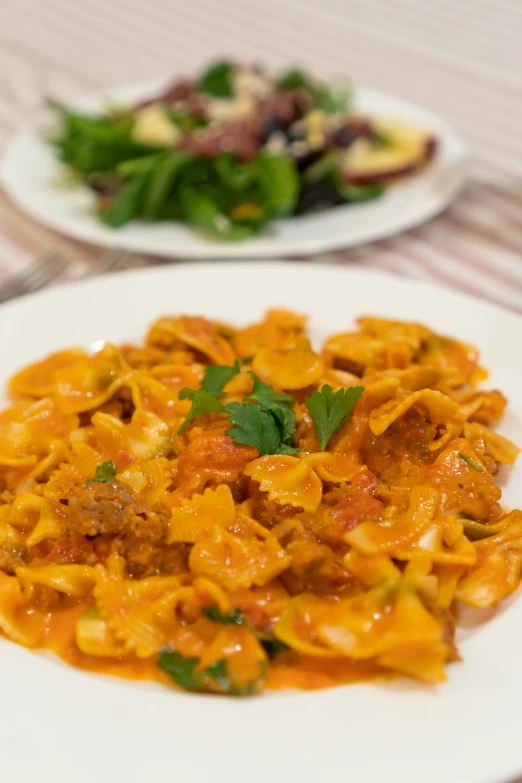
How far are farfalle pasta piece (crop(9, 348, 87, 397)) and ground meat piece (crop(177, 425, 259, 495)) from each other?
1.05m

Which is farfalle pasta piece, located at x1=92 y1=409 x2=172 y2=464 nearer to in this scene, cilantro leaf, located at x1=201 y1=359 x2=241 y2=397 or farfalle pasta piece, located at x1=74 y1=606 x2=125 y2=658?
cilantro leaf, located at x1=201 y1=359 x2=241 y2=397

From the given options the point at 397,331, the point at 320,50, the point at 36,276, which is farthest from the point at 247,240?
the point at 320,50

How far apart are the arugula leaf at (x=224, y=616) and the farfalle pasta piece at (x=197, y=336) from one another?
1660 millimetres

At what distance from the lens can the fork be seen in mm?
5219

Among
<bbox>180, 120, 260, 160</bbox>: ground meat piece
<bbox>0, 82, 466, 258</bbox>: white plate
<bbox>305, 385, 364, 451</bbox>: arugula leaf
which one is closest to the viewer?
<bbox>305, 385, 364, 451</bbox>: arugula leaf

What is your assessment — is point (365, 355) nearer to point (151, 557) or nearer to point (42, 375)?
point (151, 557)

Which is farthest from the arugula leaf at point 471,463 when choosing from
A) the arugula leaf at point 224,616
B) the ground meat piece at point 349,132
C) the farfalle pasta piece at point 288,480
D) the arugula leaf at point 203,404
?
the ground meat piece at point 349,132

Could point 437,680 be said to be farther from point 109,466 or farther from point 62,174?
point 62,174

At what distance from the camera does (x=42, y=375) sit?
4.25m

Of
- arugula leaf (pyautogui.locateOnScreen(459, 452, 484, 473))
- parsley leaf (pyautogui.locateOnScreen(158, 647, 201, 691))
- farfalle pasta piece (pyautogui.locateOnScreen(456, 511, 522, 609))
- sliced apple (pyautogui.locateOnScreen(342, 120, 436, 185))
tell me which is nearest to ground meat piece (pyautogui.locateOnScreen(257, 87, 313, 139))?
sliced apple (pyautogui.locateOnScreen(342, 120, 436, 185))

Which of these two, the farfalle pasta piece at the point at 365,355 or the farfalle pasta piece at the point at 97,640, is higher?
the farfalle pasta piece at the point at 365,355

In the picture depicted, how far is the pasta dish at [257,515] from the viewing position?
279 centimetres

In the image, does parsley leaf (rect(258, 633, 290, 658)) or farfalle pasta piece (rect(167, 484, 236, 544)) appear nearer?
parsley leaf (rect(258, 633, 290, 658))

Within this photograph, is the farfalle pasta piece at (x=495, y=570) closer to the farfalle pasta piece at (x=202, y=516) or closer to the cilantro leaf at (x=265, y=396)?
the farfalle pasta piece at (x=202, y=516)
